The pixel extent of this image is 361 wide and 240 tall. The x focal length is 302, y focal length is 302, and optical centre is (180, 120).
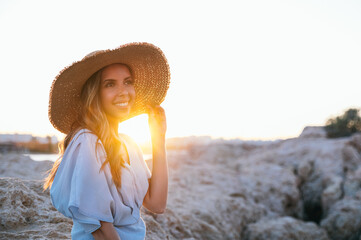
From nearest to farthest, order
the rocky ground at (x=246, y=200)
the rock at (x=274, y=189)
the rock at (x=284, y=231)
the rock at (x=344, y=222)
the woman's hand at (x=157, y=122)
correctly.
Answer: the woman's hand at (x=157, y=122) → the rocky ground at (x=246, y=200) → the rock at (x=284, y=231) → the rock at (x=344, y=222) → the rock at (x=274, y=189)

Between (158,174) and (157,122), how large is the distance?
1.29 ft

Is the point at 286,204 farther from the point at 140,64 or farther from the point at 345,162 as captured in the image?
the point at 140,64

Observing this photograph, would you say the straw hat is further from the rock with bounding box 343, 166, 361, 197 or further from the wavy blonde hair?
the rock with bounding box 343, 166, 361, 197

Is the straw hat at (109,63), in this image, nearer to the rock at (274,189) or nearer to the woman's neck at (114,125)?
the woman's neck at (114,125)

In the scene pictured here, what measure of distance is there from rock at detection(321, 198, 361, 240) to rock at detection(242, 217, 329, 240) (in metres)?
0.24

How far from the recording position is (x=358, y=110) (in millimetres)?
13008

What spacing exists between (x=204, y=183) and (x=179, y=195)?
85 cm

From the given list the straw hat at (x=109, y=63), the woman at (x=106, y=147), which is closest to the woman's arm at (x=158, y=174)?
the woman at (x=106, y=147)

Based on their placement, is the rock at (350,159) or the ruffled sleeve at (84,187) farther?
the rock at (350,159)

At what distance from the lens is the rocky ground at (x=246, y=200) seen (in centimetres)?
245

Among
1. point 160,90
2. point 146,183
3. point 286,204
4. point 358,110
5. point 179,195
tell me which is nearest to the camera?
point 146,183

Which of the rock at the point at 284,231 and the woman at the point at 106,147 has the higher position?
the woman at the point at 106,147

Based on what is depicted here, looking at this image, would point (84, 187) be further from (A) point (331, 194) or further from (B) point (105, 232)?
(A) point (331, 194)

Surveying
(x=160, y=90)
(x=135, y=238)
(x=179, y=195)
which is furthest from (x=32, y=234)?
(x=179, y=195)
